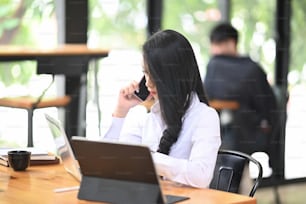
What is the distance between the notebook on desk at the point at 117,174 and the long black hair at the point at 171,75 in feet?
1.00

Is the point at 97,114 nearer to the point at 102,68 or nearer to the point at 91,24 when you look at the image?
the point at 102,68

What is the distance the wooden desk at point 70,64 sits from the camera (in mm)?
2809

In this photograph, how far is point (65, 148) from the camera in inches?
57.4

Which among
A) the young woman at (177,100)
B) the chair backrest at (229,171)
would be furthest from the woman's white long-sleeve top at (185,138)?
the chair backrest at (229,171)

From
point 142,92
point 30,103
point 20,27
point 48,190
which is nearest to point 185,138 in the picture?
point 142,92

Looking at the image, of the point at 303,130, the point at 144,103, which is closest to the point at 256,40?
the point at 303,130

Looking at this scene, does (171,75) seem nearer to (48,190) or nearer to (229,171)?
(229,171)

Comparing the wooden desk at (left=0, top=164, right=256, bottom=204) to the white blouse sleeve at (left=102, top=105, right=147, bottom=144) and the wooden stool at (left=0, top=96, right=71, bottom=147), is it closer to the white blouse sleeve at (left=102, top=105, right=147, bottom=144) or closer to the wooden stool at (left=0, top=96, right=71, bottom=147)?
the white blouse sleeve at (left=102, top=105, right=147, bottom=144)

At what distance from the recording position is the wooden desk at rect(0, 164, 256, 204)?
4.37ft

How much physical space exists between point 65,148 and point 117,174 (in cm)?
24

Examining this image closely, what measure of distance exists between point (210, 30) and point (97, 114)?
71 cm

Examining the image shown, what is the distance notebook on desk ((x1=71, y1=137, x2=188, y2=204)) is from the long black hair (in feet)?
1.00

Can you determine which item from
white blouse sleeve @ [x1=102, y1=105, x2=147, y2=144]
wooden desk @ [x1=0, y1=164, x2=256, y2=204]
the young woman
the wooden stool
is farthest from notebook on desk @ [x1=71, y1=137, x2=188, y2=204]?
the wooden stool

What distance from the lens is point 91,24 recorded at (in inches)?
116
